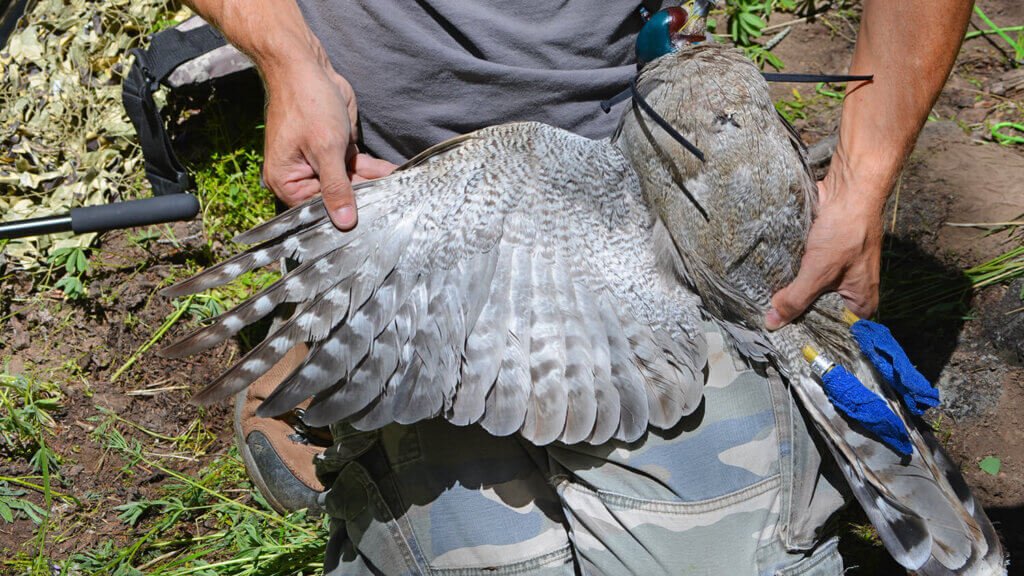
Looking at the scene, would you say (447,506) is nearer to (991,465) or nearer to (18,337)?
(991,465)

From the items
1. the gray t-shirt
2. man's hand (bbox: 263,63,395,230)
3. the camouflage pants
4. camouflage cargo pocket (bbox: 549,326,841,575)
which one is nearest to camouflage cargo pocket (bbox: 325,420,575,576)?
the camouflage pants

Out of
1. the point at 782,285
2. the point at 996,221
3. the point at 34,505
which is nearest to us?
the point at 782,285

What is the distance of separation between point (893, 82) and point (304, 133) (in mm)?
1764

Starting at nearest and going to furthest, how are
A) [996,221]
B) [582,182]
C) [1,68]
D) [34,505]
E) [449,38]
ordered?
[582,182]
[449,38]
[34,505]
[996,221]
[1,68]

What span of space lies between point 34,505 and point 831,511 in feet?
10.2

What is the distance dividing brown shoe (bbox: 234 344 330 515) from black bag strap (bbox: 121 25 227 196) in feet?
4.59

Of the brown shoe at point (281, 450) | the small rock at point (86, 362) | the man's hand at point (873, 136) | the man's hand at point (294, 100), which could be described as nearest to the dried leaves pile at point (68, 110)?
the small rock at point (86, 362)

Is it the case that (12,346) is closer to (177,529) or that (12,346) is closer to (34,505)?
(34,505)

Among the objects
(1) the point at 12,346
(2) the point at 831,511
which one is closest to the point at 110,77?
(1) the point at 12,346

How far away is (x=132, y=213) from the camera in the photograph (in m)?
3.45

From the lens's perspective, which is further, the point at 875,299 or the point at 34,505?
the point at 34,505

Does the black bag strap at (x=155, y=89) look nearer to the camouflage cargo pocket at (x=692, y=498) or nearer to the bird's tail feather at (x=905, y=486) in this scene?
the camouflage cargo pocket at (x=692, y=498)

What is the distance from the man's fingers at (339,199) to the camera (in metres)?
2.13

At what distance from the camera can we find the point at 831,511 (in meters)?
2.43
